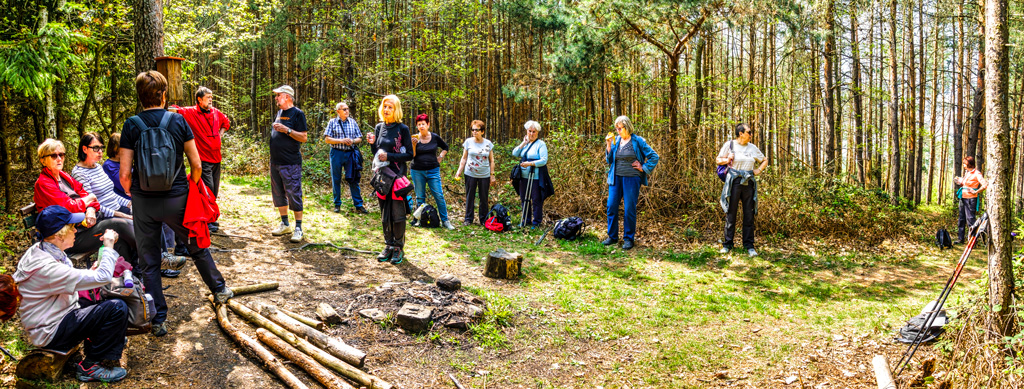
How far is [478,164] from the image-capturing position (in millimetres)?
8312

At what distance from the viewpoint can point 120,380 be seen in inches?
117

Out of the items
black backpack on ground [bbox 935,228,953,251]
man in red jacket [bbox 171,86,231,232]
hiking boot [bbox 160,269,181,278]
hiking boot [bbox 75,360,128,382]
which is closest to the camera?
hiking boot [bbox 75,360,128,382]

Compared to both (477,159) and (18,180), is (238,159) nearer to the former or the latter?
(18,180)

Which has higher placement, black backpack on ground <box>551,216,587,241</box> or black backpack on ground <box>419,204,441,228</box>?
black backpack on ground <box>419,204,441,228</box>

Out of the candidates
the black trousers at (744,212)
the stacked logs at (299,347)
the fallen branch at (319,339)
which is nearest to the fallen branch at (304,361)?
the stacked logs at (299,347)

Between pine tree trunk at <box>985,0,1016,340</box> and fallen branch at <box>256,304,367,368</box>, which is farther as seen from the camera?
fallen branch at <box>256,304,367,368</box>

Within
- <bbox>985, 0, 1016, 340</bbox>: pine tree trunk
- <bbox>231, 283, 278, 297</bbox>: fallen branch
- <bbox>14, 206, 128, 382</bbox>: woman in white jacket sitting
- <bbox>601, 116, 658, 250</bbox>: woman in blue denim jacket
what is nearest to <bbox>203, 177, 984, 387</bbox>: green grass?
<bbox>601, 116, 658, 250</bbox>: woman in blue denim jacket

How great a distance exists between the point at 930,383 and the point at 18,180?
11916mm

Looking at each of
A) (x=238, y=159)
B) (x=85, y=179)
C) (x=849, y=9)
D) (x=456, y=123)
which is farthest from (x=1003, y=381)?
(x=456, y=123)

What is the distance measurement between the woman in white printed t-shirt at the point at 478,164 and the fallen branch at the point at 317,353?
178 inches

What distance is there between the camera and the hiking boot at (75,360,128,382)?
289 centimetres

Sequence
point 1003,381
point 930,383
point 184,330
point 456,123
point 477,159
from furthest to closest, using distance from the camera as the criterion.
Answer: point 456,123 < point 477,159 < point 184,330 < point 930,383 < point 1003,381

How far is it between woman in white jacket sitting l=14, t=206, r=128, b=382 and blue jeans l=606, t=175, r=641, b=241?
19.0 feet

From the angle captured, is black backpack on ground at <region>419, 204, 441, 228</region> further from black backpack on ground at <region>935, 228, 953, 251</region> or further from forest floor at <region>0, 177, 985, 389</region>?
black backpack on ground at <region>935, 228, 953, 251</region>
